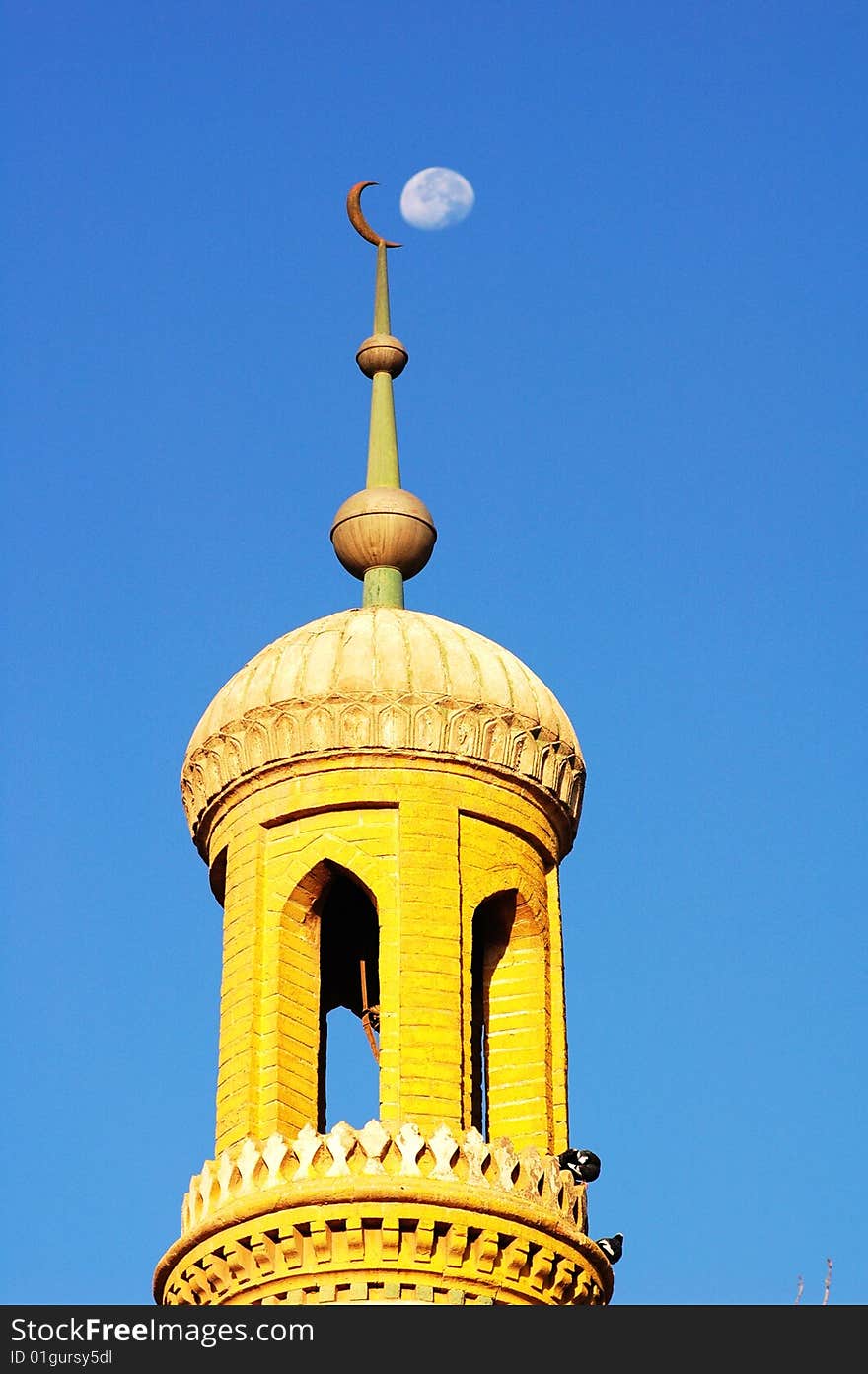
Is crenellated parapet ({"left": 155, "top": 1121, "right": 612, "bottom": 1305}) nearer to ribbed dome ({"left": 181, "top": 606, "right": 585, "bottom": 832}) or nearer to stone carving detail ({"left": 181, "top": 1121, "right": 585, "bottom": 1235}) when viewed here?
stone carving detail ({"left": 181, "top": 1121, "right": 585, "bottom": 1235})

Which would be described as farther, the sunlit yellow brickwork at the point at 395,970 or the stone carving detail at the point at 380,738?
the stone carving detail at the point at 380,738

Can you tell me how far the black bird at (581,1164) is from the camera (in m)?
27.8

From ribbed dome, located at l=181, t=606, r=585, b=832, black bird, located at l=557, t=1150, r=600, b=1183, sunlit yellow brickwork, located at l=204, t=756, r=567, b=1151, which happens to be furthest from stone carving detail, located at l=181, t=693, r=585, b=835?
black bird, located at l=557, t=1150, r=600, b=1183

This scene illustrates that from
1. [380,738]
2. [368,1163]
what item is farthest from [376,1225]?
[380,738]

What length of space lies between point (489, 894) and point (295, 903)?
171 cm

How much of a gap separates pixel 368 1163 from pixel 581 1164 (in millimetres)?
2207

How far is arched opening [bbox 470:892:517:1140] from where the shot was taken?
95.8ft

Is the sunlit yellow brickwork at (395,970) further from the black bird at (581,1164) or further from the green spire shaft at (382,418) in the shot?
the green spire shaft at (382,418)

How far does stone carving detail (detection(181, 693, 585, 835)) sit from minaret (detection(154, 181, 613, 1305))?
2 centimetres

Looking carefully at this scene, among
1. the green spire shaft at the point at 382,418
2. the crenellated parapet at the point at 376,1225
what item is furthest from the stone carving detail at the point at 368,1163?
the green spire shaft at the point at 382,418

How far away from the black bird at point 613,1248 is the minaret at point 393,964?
0.38 ft

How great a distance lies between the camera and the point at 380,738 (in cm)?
2880

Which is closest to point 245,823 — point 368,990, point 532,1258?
point 368,990
